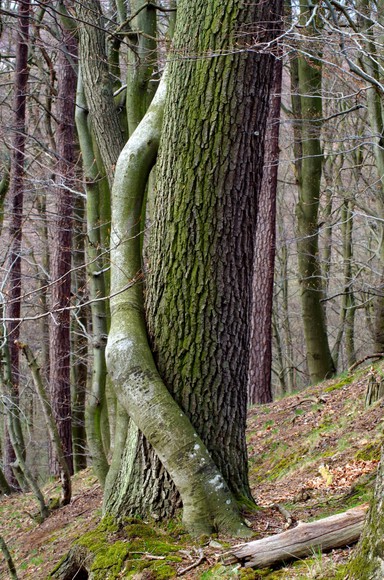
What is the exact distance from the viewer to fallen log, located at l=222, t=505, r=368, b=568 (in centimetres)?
361

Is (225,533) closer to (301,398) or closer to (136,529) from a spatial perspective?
(136,529)

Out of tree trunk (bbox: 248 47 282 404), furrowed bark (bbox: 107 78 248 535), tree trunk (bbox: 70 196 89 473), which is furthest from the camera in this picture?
tree trunk (bbox: 70 196 89 473)

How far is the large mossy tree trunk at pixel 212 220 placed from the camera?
4758 mm

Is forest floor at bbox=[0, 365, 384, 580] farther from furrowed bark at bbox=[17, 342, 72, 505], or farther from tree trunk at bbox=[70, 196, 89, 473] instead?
tree trunk at bbox=[70, 196, 89, 473]

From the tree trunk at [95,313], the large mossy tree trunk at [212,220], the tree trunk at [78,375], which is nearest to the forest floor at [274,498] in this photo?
the large mossy tree trunk at [212,220]

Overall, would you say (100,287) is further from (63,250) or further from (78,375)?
(78,375)

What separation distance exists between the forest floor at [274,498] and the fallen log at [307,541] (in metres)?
0.06

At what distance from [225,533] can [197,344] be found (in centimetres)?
137

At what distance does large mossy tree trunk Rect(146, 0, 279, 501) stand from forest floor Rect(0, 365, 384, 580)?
709mm

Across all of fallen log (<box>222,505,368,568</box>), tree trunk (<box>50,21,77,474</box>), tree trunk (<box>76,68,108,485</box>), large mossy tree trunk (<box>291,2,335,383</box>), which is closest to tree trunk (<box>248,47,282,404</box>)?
large mossy tree trunk (<box>291,2,335,383</box>)

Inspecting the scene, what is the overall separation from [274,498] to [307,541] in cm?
212

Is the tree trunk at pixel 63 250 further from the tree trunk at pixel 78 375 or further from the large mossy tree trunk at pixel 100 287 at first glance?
the large mossy tree trunk at pixel 100 287

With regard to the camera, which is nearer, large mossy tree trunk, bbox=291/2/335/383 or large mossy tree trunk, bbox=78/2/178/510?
large mossy tree trunk, bbox=78/2/178/510

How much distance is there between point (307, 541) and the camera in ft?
12.0
